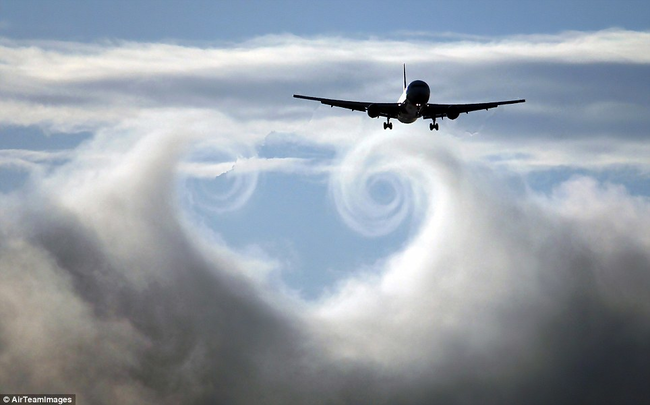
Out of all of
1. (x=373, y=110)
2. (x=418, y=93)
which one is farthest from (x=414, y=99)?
(x=373, y=110)

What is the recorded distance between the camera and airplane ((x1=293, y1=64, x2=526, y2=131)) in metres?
154

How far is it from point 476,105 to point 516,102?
7846 millimetres

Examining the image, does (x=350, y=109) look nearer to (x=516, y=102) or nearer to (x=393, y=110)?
(x=393, y=110)

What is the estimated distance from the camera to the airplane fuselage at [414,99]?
153 metres

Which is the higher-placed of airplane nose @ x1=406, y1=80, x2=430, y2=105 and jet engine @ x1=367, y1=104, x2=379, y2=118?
jet engine @ x1=367, y1=104, x2=379, y2=118

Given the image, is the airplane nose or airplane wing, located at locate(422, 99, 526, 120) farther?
airplane wing, located at locate(422, 99, 526, 120)

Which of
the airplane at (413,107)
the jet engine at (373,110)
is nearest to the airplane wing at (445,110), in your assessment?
the airplane at (413,107)

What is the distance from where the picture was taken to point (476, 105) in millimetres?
167500

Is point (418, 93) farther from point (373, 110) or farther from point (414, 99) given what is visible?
point (373, 110)

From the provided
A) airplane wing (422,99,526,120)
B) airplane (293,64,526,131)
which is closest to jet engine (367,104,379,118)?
airplane (293,64,526,131)

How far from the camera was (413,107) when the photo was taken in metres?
157

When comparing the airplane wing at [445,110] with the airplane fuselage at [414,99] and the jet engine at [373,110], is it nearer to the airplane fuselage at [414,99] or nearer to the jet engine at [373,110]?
the airplane fuselage at [414,99]

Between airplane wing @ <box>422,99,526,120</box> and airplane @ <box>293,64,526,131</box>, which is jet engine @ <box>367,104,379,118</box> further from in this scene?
airplane wing @ <box>422,99,526,120</box>

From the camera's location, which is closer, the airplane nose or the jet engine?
the airplane nose
